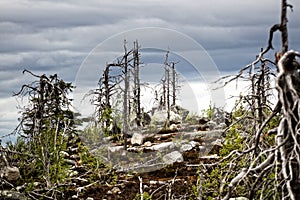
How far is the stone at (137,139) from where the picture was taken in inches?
793

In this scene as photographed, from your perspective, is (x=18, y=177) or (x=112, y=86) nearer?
(x=18, y=177)

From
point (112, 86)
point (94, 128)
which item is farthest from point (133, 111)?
point (94, 128)

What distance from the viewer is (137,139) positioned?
20234mm

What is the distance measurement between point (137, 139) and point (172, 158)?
11.4 ft

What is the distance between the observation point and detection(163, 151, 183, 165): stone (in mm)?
16678

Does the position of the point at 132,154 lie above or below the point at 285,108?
below

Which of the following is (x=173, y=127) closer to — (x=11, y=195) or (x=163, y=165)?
(x=163, y=165)

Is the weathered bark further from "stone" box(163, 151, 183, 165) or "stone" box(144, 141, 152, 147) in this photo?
"stone" box(144, 141, 152, 147)

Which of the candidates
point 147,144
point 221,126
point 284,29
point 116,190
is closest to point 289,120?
point 284,29

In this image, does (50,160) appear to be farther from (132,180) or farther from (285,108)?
(285,108)

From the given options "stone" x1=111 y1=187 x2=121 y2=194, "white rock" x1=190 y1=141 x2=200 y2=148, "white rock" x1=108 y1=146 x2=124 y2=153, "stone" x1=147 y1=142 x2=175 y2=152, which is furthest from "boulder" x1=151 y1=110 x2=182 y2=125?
"stone" x1=111 y1=187 x2=121 y2=194

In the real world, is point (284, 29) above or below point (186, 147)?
above

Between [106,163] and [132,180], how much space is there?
1.05 metres

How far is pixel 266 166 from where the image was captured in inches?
187
